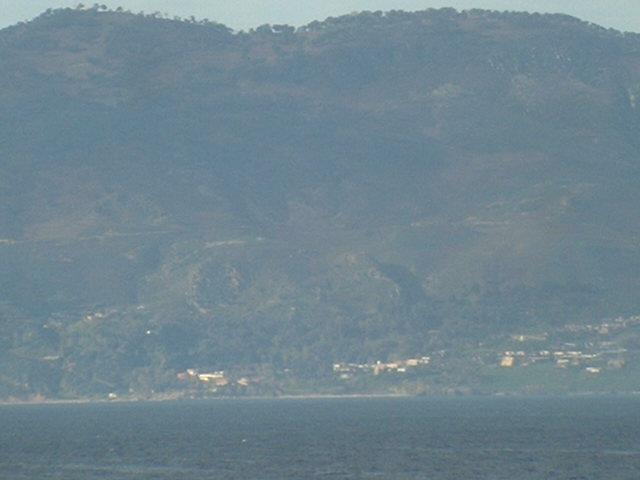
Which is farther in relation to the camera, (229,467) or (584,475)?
(229,467)

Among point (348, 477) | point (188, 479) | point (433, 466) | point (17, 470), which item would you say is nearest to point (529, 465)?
point (433, 466)

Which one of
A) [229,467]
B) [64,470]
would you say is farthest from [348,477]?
[64,470]

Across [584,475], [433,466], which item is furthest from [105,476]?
[584,475]

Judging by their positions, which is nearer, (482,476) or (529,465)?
(482,476)

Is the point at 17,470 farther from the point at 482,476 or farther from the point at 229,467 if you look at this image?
the point at 482,476

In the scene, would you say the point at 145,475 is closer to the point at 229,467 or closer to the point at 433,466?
the point at 229,467

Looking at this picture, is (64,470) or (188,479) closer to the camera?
(188,479)

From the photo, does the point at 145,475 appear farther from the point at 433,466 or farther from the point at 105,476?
the point at 433,466
